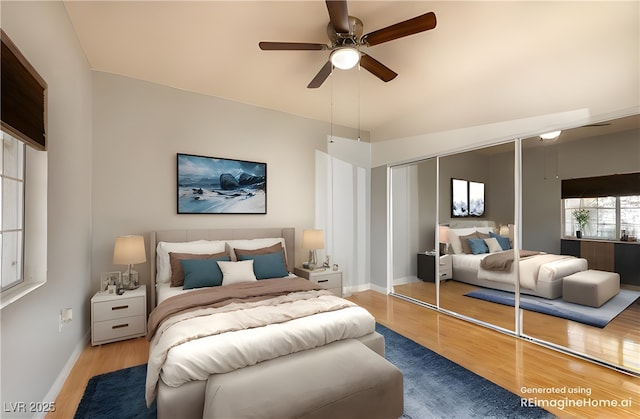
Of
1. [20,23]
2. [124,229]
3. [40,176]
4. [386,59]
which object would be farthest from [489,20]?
[124,229]

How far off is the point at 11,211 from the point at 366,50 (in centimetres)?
296

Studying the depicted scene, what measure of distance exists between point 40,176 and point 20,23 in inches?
33.9

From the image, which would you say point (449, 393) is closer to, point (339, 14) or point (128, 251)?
point (339, 14)

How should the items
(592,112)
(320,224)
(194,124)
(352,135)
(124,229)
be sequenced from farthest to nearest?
(352,135) → (320,224) → (194,124) → (124,229) → (592,112)

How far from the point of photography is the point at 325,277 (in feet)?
13.2

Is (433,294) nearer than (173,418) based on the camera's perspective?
No

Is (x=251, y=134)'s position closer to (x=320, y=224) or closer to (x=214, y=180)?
(x=214, y=180)

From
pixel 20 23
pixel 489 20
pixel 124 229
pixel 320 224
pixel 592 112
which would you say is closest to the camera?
pixel 20 23

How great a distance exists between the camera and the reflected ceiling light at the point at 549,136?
2784 mm

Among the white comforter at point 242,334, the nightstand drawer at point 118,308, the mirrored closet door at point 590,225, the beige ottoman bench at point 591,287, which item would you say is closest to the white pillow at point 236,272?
the white comforter at point 242,334

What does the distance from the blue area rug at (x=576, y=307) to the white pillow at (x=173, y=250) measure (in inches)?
131

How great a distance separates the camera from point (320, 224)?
4625mm

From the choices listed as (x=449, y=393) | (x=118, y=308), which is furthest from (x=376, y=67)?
(x=118, y=308)

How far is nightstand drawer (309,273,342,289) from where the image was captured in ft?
12.9
